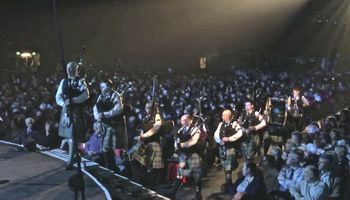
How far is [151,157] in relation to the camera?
9.42m

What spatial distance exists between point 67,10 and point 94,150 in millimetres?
19857

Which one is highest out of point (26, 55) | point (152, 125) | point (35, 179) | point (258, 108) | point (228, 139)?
point (26, 55)

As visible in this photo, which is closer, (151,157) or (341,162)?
(341,162)

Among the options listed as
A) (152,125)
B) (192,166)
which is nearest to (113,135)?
(152,125)

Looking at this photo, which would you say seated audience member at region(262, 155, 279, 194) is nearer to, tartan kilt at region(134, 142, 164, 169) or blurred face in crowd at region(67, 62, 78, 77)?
tartan kilt at region(134, 142, 164, 169)

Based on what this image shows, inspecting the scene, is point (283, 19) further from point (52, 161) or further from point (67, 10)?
point (52, 161)

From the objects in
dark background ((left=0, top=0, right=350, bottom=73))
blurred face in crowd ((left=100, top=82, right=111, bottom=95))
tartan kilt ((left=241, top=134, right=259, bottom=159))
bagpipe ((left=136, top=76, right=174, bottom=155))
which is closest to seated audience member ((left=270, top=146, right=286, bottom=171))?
tartan kilt ((left=241, top=134, right=259, bottom=159))

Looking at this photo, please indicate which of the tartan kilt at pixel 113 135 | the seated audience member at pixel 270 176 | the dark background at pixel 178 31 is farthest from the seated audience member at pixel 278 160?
the dark background at pixel 178 31

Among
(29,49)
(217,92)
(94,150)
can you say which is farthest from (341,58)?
(94,150)

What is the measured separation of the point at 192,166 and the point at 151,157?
771 mm

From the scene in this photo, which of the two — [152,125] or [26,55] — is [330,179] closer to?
[152,125]

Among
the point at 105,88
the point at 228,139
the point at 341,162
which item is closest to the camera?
the point at 105,88

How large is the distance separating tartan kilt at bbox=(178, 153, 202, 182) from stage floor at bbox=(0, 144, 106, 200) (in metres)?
2.32

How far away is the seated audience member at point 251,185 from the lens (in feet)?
27.3
